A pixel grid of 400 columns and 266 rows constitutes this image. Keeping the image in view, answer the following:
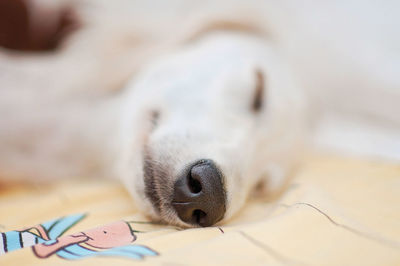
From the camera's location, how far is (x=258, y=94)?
130cm

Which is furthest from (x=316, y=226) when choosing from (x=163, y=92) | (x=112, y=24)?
(x=112, y=24)

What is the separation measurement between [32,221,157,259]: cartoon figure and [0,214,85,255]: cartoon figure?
0.22ft

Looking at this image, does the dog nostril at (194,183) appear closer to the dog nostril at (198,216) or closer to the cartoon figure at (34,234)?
the dog nostril at (198,216)

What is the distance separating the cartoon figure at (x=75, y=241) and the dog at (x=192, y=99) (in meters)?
0.15

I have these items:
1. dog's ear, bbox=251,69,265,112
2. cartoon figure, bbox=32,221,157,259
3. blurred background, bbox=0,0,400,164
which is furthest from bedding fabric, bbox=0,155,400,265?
blurred background, bbox=0,0,400,164

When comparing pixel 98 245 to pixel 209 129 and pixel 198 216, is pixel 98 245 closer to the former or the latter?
pixel 198 216

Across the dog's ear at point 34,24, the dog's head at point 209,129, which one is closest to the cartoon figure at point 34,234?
the dog's head at point 209,129

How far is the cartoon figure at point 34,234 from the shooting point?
0.75 m

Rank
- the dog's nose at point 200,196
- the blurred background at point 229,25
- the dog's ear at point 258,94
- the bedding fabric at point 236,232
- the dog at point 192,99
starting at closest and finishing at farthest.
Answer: the bedding fabric at point 236,232 → the dog's nose at point 200,196 → the dog at point 192,99 → the dog's ear at point 258,94 → the blurred background at point 229,25

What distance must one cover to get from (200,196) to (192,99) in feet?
1.32

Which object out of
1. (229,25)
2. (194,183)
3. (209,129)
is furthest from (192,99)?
(229,25)

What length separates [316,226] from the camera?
0.76 m

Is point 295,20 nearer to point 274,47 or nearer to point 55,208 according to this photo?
point 274,47

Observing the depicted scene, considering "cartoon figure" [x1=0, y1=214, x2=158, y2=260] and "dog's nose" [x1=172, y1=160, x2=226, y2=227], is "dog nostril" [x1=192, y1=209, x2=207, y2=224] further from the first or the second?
"cartoon figure" [x1=0, y1=214, x2=158, y2=260]
